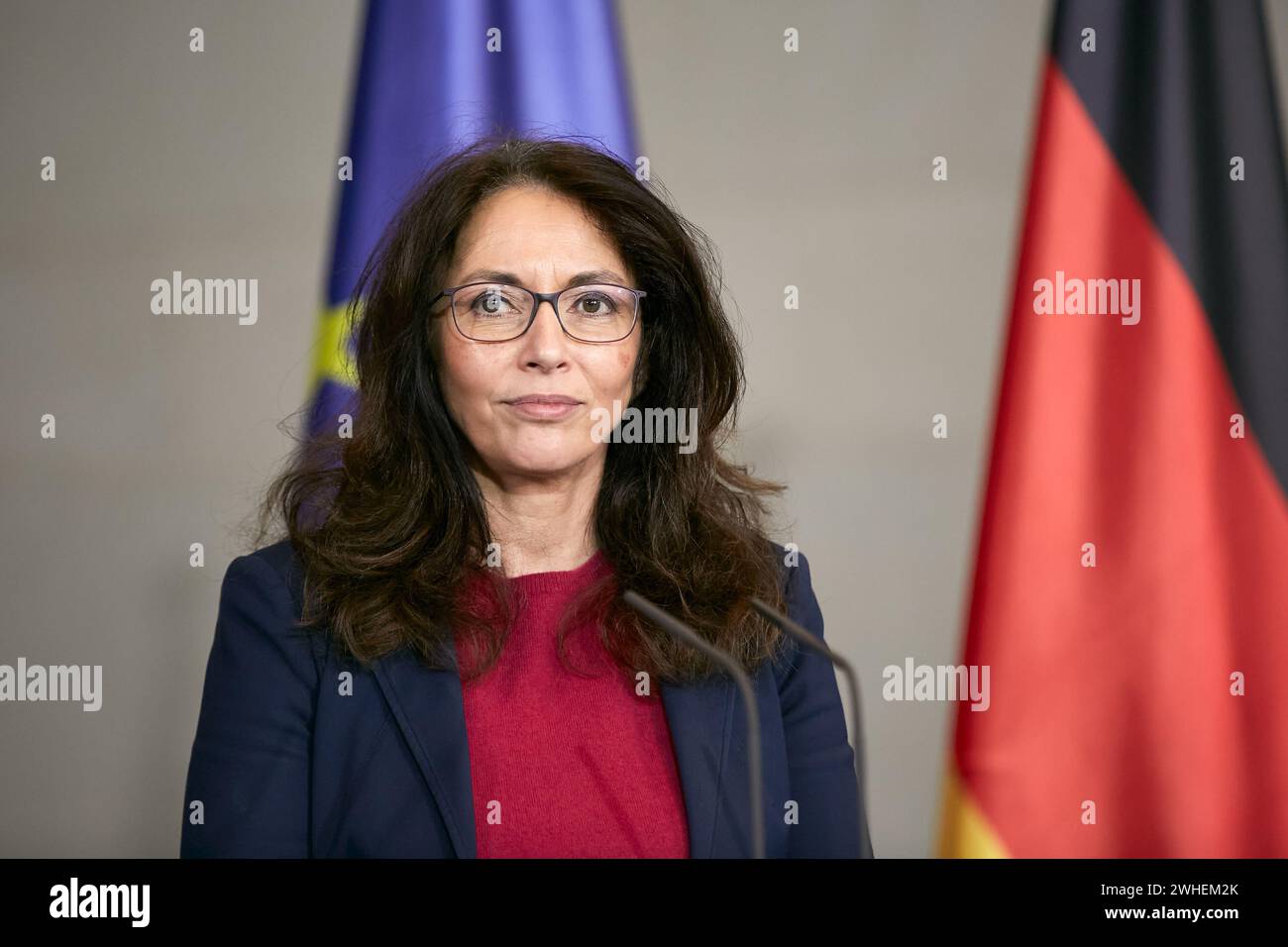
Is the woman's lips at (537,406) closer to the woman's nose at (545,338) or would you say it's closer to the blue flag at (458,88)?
the woman's nose at (545,338)

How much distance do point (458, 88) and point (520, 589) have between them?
105 cm

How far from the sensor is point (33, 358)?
2.08m

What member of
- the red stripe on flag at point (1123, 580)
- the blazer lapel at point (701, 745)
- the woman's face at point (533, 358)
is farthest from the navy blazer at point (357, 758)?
the red stripe on flag at point (1123, 580)

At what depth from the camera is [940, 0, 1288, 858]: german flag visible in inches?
78.1

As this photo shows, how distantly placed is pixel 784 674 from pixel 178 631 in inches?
46.2

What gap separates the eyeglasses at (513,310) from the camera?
145cm

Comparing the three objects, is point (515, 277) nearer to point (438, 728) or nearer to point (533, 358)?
point (533, 358)

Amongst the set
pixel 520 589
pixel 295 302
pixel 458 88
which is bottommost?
pixel 520 589

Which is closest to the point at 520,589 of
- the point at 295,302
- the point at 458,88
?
the point at 295,302

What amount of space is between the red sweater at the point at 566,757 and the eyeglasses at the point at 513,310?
344 millimetres

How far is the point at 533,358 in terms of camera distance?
1.42 m

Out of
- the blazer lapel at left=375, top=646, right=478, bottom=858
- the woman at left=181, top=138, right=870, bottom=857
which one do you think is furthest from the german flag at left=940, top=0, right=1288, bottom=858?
the blazer lapel at left=375, top=646, right=478, bottom=858
